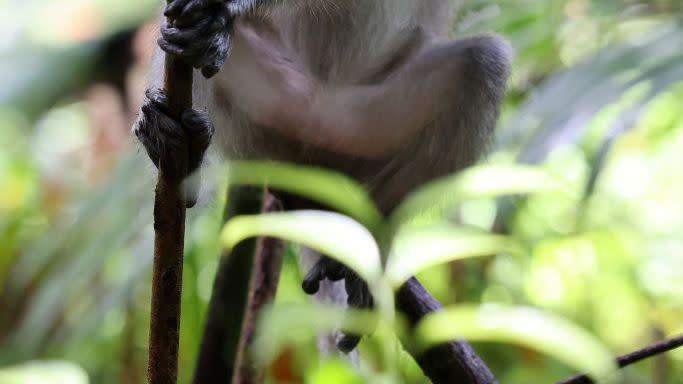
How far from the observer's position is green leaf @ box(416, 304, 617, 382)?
1.22 feet

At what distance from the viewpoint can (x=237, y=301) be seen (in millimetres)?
1168

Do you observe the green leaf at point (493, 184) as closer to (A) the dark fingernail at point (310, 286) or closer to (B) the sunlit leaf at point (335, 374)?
(B) the sunlit leaf at point (335, 374)

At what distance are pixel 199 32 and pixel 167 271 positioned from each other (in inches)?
13.4

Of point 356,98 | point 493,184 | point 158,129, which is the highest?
point 356,98

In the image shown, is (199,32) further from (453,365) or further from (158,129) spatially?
(453,365)

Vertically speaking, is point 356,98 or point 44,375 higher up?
point 356,98

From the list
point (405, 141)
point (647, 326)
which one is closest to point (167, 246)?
point (405, 141)

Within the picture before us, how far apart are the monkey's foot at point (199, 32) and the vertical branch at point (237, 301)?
35cm

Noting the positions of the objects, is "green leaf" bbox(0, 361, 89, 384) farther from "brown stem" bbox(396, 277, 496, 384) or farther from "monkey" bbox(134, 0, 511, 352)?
"monkey" bbox(134, 0, 511, 352)

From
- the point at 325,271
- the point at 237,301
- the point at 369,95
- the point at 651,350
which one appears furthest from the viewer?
the point at 369,95

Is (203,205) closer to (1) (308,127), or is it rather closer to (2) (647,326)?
(1) (308,127)

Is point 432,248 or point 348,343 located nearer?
point 432,248

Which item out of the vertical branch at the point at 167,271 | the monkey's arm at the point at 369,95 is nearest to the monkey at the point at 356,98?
the monkey's arm at the point at 369,95

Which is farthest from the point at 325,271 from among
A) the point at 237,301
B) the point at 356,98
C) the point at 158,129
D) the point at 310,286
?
the point at 158,129
